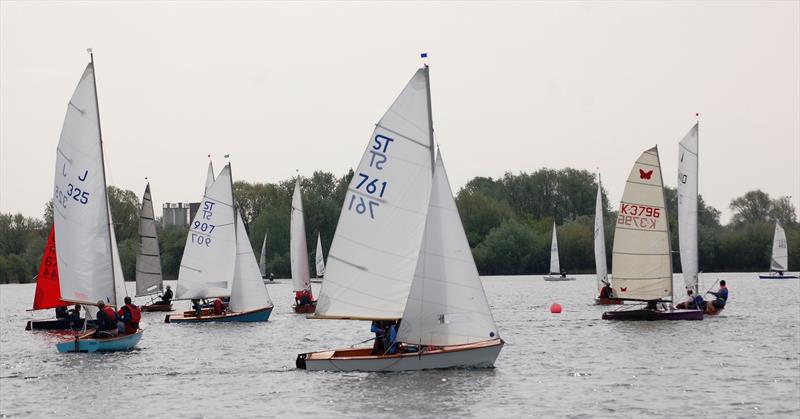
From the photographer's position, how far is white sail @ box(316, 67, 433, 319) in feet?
95.8

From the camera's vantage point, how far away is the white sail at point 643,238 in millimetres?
46469

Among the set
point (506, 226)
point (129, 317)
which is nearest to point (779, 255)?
point (506, 226)

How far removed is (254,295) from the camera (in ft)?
165

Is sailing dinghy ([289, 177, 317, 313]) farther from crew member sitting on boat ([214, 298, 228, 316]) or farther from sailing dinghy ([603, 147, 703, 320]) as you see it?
sailing dinghy ([603, 147, 703, 320])

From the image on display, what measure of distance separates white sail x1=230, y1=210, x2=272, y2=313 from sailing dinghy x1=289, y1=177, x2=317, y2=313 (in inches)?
255

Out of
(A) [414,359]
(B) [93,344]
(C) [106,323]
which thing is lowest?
(A) [414,359]

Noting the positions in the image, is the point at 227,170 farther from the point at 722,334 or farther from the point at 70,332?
the point at 722,334

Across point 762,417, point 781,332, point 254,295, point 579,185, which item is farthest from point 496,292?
point 762,417

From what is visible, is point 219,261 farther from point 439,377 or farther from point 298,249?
point 439,377

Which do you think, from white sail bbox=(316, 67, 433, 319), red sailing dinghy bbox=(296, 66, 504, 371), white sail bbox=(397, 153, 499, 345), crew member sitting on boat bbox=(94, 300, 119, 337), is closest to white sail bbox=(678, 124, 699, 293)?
red sailing dinghy bbox=(296, 66, 504, 371)

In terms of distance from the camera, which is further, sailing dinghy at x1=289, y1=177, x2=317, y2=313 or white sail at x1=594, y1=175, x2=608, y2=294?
white sail at x1=594, y1=175, x2=608, y2=294

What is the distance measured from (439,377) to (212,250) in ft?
77.9

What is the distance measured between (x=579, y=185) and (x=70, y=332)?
99.4m

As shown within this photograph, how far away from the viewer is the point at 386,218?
97.2 ft
